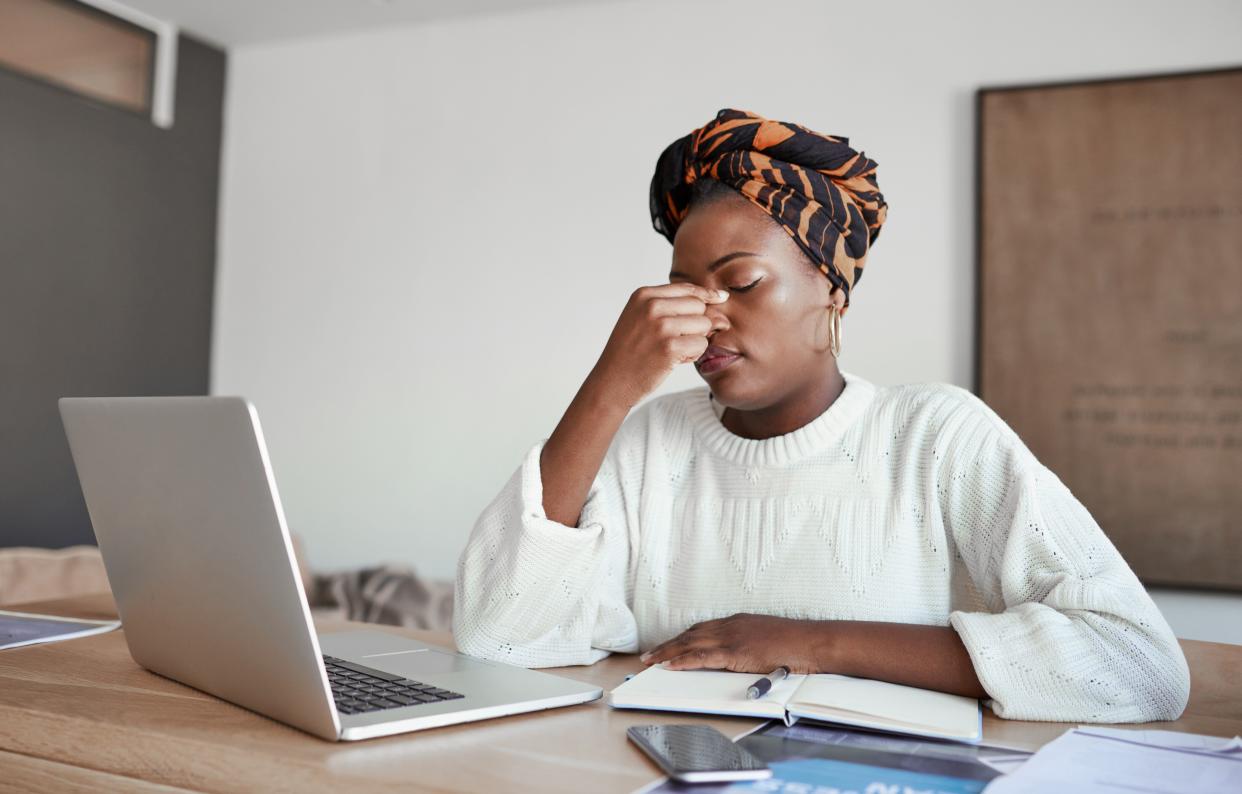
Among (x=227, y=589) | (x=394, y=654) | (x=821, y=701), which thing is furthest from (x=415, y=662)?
(x=821, y=701)

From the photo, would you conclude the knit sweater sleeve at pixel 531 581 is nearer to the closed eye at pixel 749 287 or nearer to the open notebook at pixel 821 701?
the open notebook at pixel 821 701

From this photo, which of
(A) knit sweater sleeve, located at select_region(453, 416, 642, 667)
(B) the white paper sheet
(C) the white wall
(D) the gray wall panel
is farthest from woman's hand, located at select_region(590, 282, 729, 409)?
(D) the gray wall panel

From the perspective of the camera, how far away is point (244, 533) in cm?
75

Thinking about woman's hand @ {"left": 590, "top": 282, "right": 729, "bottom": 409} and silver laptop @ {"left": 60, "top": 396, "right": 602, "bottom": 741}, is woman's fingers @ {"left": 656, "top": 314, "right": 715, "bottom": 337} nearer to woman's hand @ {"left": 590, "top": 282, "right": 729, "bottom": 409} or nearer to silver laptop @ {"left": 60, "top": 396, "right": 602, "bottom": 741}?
woman's hand @ {"left": 590, "top": 282, "right": 729, "bottom": 409}

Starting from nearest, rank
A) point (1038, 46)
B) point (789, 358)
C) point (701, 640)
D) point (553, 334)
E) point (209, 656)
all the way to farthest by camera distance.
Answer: point (209, 656), point (701, 640), point (789, 358), point (1038, 46), point (553, 334)

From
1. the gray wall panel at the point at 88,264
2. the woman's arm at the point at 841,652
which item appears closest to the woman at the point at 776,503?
the woman's arm at the point at 841,652

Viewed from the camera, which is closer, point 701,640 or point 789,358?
point 701,640

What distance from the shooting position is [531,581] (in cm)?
110

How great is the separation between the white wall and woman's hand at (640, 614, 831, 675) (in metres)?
1.85

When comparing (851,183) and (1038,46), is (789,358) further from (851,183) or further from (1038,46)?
(1038,46)

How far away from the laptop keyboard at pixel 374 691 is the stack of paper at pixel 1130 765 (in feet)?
1.42

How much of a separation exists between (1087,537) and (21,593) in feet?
7.94

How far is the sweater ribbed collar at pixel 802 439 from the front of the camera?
1.29m

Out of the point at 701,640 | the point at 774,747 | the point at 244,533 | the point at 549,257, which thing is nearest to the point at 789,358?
the point at 701,640
